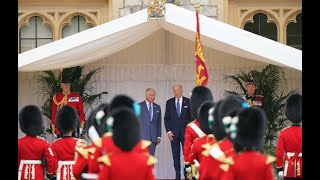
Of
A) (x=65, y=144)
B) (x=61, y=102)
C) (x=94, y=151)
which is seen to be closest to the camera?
(x=94, y=151)

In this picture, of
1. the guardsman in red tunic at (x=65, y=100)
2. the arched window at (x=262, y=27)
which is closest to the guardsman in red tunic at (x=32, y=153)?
the guardsman in red tunic at (x=65, y=100)

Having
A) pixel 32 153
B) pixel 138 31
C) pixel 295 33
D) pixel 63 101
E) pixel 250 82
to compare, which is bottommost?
pixel 32 153

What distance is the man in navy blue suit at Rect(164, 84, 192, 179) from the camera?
13.0 metres

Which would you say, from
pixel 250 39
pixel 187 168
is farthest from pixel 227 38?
pixel 187 168

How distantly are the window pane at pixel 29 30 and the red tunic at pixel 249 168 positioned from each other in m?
10.8

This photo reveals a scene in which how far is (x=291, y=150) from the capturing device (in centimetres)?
970

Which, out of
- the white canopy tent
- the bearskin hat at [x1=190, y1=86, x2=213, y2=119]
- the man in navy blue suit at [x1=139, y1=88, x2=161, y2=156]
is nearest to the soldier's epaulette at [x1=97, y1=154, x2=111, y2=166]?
the bearskin hat at [x1=190, y1=86, x2=213, y2=119]

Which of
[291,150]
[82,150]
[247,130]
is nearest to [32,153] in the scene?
[82,150]

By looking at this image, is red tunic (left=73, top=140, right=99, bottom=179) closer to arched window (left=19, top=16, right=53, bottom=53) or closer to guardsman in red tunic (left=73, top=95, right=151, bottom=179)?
guardsman in red tunic (left=73, top=95, right=151, bottom=179)

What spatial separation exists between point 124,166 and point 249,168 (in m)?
1.03

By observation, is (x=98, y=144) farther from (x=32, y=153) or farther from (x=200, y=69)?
(x=200, y=69)

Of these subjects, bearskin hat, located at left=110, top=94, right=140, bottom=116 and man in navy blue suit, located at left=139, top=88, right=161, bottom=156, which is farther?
man in navy blue suit, located at left=139, top=88, right=161, bottom=156

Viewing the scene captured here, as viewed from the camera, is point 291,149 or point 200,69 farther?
point 200,69

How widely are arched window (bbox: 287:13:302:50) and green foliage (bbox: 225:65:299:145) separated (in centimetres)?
334
